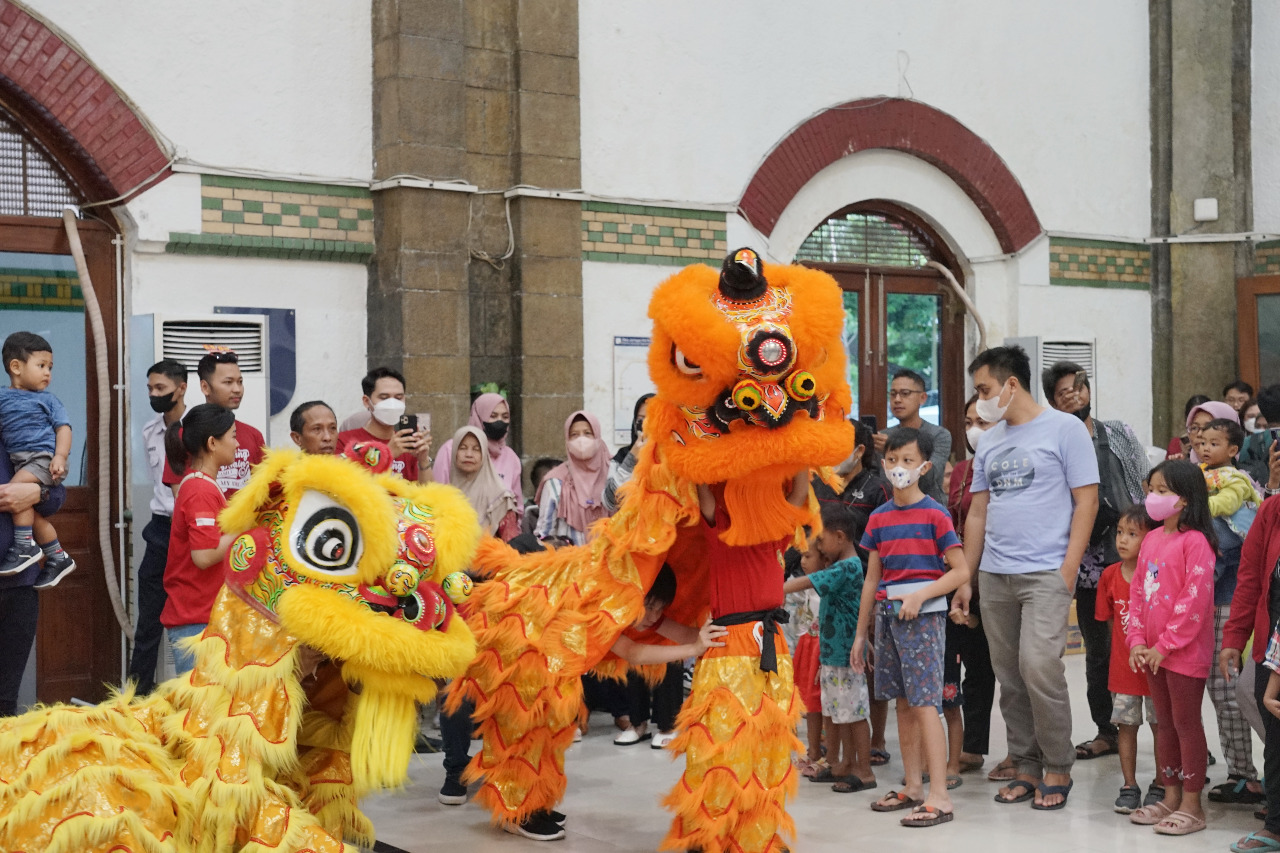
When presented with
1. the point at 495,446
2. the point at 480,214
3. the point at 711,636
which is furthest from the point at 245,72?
the point at 711,636

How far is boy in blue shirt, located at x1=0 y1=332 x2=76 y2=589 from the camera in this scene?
5.39 m

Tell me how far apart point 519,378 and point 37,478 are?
319 cm

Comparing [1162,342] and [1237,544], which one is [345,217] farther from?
[1162,342]

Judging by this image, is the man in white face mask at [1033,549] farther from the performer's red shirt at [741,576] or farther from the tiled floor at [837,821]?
the performer's red shirt at [741,576]

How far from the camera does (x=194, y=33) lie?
7234 millimetres

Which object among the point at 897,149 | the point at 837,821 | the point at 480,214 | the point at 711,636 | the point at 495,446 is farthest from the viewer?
the point at 897,149

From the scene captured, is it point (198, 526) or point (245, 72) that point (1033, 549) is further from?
point (245, 72)

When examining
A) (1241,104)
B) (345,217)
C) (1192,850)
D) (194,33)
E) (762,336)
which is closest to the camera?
(762,336)

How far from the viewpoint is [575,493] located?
7.07 m

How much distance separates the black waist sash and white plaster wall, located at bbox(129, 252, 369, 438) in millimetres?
3866

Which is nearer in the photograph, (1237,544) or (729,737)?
(729,737)

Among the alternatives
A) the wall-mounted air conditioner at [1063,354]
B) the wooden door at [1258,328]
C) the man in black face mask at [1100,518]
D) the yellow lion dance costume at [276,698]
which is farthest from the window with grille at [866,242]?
the yellow lion dance costume at [276,698]

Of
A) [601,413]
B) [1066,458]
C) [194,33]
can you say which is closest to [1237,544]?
[1066,458]

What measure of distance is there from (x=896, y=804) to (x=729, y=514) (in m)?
1.71
